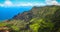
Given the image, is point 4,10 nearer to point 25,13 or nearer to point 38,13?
point 25,13

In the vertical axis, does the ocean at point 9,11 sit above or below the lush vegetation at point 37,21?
above

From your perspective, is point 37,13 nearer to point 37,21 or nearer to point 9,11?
point 37,21

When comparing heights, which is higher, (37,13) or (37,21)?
(37,13)

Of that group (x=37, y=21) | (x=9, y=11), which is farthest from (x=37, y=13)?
(x=9, y=11)

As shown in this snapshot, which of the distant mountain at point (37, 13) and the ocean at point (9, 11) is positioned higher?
the ocean at point (9, 11)

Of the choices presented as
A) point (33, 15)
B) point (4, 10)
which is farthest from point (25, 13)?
point (4, 10)

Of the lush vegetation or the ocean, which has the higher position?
the ocean

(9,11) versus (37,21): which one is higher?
(9,11)

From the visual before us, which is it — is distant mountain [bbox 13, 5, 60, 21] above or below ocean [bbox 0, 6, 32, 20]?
below
